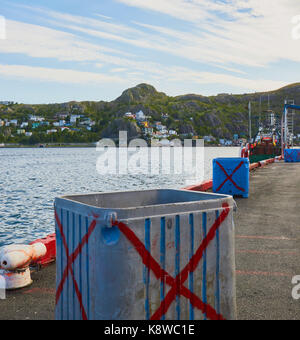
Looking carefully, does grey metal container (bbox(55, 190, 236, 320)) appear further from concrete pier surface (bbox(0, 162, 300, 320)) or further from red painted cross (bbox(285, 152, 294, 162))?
red painted cross (bbox(285, 152, 294, 162))

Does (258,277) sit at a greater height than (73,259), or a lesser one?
lesser

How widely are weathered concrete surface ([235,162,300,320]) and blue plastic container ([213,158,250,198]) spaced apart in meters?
1.25

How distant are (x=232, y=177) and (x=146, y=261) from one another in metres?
11.5

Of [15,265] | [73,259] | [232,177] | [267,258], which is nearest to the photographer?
[73,259]

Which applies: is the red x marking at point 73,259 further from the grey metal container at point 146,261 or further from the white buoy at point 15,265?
the white buoy at point 15,265

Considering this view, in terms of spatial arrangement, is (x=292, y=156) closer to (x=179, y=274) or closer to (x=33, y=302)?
(x=33, y=302)

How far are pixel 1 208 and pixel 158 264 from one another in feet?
89.3

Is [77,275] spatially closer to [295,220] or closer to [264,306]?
[264,306]

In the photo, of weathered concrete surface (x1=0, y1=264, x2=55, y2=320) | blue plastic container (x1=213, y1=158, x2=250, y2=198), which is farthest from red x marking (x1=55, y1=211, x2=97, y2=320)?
Result: blue plastic container (x1=213, y1=158, x2=250, y2=198)

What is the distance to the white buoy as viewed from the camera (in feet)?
18.2

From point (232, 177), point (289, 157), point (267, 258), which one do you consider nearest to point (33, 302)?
point (267, 258)

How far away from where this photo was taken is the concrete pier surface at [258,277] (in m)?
4.82

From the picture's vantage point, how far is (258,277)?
5.98 meters

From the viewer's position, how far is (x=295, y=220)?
1032 cm
